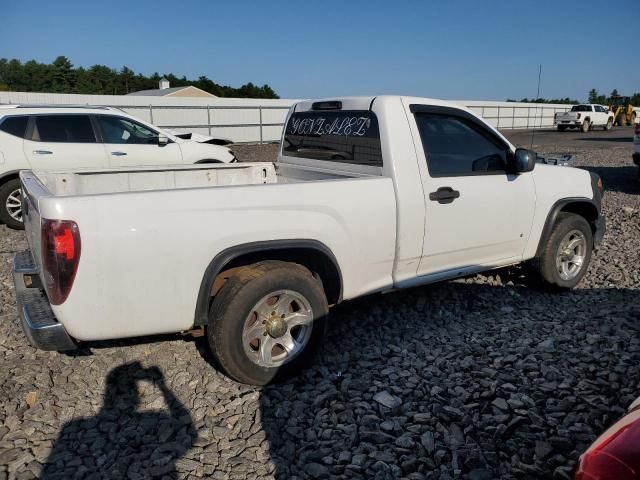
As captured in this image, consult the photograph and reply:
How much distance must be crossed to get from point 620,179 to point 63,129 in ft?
41.9

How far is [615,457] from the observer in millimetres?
1517

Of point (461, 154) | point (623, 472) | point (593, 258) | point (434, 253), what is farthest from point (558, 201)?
point (623, 472)

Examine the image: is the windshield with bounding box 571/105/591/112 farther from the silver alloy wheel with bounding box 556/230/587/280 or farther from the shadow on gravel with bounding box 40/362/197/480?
the shadow on gravel with bounding box 40/362/197/480

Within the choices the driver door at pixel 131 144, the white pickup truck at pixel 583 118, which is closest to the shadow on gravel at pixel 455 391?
the driver door at pixel 131 144

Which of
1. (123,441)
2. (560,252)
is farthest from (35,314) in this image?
(560,252)

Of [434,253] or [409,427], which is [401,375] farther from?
[434,253]

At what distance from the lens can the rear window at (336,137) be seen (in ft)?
13.1

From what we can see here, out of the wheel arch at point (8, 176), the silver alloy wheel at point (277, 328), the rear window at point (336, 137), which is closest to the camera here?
the silver alloy wheel at point (277, 328)

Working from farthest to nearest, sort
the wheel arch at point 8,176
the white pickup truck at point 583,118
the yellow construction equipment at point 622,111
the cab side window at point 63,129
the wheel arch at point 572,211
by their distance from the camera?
the yellow construction equipment at point 622,111 < the white pickup truck at point 583,118 < the cab side window at point 63,129 < the wheel arch at point 8,176 < the wheel arch at point 572,211

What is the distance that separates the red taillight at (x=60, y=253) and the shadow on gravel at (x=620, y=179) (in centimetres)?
1181

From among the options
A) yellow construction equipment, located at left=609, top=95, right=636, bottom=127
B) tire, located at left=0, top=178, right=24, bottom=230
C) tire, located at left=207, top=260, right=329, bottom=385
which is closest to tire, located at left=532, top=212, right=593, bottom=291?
tire, located at left=207, top=260, right=329, bottom=385

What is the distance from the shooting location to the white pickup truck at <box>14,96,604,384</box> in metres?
2.83

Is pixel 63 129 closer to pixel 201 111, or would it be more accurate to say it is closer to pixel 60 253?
pixel 60 253

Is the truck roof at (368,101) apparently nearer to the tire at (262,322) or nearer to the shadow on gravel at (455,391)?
the tire at (262,322)
